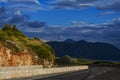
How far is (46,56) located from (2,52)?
35728 mm

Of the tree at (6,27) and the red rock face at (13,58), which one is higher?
the tree at (6,27)

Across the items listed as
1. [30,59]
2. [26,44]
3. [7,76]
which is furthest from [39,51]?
[7,76]

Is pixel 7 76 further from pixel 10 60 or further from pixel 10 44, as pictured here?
pixel 10 44

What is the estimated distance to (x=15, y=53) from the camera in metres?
93.3

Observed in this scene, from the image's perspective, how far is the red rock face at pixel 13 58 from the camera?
8590 cm

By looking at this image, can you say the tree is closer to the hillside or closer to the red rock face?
the hillside

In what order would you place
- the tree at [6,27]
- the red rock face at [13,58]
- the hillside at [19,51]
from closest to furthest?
the red rock face at [13,58], the hillside at [19,51], the tree at [6,27]

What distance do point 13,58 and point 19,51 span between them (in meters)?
Result: 6.07

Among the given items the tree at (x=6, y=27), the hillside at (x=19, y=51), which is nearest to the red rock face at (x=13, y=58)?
the hillside at (x=19, y=51)

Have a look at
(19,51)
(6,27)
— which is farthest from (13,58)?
(6,27)

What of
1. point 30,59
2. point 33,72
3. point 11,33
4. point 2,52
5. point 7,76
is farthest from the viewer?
point 11,33

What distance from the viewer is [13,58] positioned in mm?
91188

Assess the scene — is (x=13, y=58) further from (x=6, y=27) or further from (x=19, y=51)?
(x=6, y=27)

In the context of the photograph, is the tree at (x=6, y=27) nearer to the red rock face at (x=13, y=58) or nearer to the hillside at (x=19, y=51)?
the hillside at (x=19, y=51)
